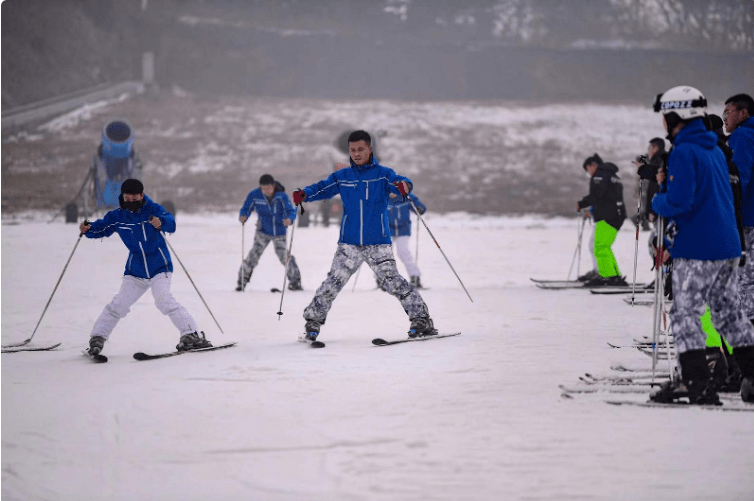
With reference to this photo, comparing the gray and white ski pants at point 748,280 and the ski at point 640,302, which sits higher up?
the gray and white ski pants at point 748,280

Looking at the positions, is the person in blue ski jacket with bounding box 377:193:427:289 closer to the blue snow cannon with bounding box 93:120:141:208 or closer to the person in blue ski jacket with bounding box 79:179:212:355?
the person in blue ski jacket with bounding box 79:179:212:355

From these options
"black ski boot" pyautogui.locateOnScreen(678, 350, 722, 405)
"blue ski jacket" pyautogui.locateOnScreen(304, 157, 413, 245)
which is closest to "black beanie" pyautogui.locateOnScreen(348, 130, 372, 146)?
"blue ski jacket" pyautogui.locateOnScreen(304, 157, 413, 245)

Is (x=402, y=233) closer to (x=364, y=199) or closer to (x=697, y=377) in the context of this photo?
(x=364, y=199)

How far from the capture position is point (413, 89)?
85.1ft

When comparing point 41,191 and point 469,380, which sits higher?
point 41,191

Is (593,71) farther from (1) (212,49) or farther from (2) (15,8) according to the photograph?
(2) (15,8)

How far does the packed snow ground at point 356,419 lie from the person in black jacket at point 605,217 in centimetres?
120

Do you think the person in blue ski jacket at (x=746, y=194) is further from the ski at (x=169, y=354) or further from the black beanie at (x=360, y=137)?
the ski at (x=169, y=354)

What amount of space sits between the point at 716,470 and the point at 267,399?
1.67 m

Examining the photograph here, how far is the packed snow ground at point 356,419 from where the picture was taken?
2.47 meters

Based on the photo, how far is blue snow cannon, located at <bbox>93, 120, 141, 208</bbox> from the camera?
45.9 ft

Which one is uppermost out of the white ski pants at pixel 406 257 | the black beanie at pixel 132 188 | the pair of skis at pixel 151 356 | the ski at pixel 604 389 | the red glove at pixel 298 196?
the black beanie at pixel 132 188

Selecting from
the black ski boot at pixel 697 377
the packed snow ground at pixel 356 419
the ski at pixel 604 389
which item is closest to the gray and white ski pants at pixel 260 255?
the packed snow ground at pixel 356 419

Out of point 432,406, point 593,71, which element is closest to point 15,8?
point 593,71
